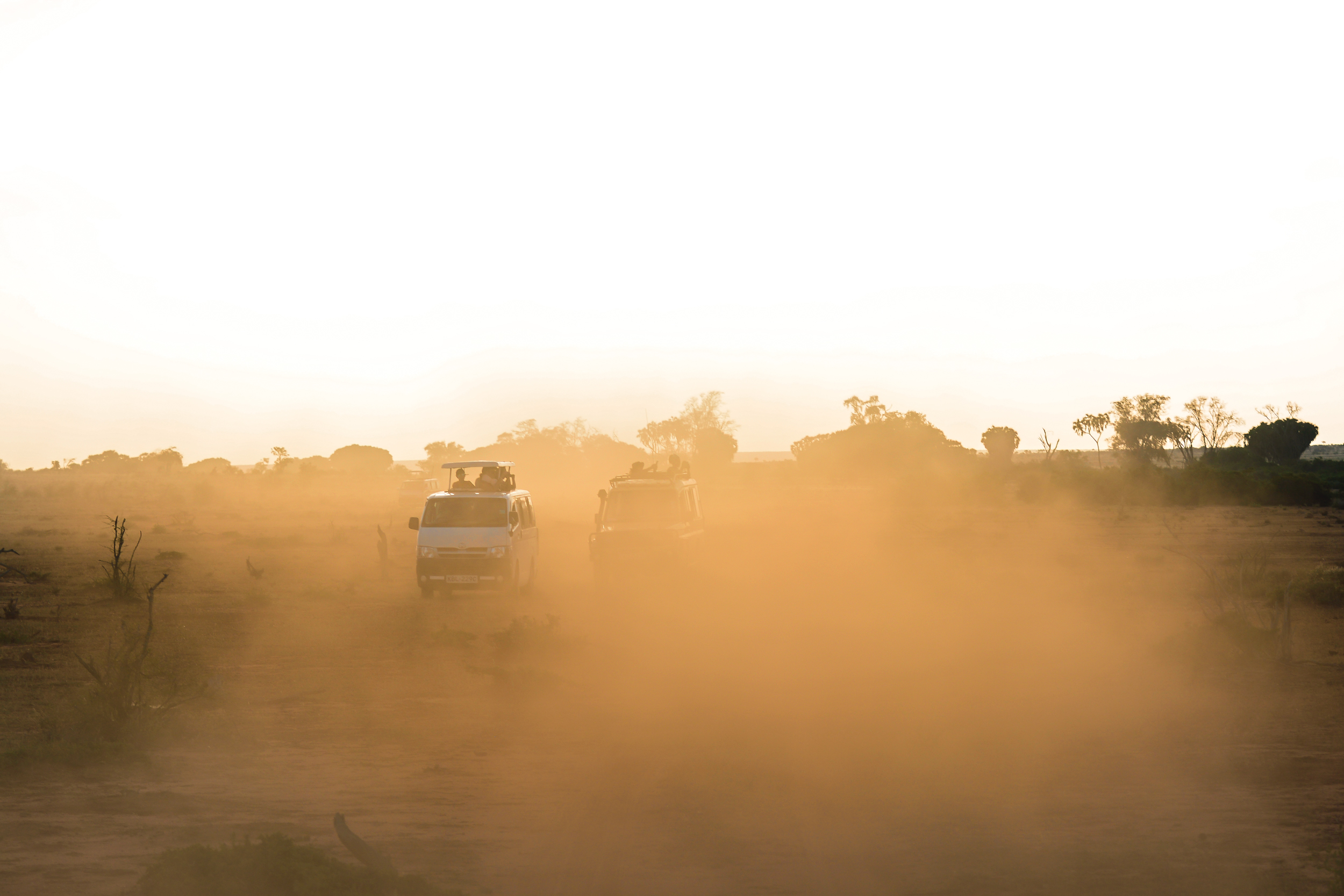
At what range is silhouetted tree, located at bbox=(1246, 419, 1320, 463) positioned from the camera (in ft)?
316

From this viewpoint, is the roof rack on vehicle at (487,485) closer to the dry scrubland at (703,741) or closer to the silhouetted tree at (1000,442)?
the dry scrubland at (703,741)

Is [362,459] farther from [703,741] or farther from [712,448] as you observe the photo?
[703,741]

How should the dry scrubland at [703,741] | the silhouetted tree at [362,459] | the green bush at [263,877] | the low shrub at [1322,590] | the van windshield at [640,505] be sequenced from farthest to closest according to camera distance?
the silhouetted tree at [362,459] < the van windshield at [640,505] < the low shrub at [1322,590] < the dry scrubland at [703,741] < the green bush at [263,877]

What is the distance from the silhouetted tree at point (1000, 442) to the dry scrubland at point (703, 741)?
195 feet

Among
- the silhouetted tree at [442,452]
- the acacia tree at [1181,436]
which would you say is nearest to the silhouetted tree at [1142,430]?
the acacia tree at [1181,436]

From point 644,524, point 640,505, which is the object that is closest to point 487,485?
point 640,505

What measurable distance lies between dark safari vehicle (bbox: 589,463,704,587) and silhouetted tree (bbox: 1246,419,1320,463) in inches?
3629

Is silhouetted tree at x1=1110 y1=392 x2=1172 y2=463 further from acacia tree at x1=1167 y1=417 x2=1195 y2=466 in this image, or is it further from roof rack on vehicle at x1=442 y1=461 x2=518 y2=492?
roof rack on vehicle at x1=442 y1=461 x2=518 y2=492

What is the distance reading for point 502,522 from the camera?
2008 cm

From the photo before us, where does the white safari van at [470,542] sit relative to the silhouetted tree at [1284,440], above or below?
below

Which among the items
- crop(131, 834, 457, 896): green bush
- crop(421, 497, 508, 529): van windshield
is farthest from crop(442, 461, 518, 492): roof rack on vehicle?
crop(131, 834, 457, 896): green bush

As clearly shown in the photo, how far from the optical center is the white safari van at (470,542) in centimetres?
1975

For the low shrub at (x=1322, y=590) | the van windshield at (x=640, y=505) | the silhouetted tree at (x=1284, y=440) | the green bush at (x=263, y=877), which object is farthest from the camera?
the silhouetted tree at (x=1284, y=440)

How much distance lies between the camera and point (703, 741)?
9539 mm
